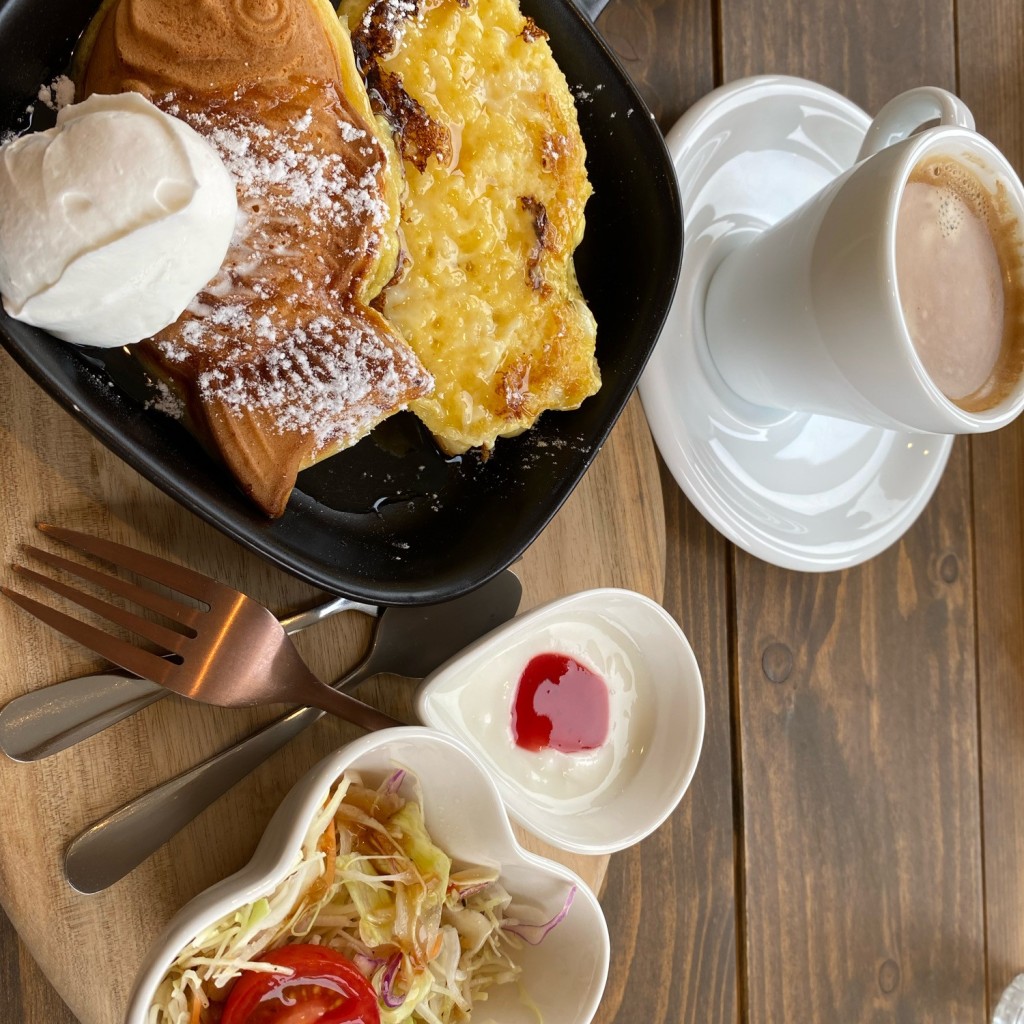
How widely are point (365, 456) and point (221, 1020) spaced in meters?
0.67

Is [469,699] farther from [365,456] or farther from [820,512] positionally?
[820,512]

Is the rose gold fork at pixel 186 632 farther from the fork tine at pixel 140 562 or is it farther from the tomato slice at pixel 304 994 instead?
the tomato slice at pixel 304 994

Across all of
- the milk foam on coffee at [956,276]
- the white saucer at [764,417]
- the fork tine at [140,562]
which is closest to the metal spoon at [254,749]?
the fork tine at [140,562]

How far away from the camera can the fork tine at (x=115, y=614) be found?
106 centimetres

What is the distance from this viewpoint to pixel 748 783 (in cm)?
160

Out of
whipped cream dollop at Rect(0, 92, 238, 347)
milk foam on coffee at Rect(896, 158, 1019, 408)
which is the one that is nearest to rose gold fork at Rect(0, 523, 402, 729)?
whipped cream dollop at Rect(0, 92, 238, 347)

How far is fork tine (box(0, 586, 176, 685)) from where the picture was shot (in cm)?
105

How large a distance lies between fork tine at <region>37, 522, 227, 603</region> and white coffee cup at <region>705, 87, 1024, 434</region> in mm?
800

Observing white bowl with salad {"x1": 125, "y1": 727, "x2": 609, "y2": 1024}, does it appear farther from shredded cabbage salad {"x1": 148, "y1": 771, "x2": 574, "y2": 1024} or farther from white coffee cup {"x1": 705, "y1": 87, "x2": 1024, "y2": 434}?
white coffee cup {"x1": 705, "y1": 87, "x2": 1024, "y2": 434}

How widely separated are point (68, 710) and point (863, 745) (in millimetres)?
1264

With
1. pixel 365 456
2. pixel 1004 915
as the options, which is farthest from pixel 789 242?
pixel 1004 915

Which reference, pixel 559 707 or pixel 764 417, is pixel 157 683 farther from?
pixel 764 417

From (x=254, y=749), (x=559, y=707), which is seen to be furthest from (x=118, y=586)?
(x=559, y=707)

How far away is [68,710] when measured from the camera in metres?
1.07
